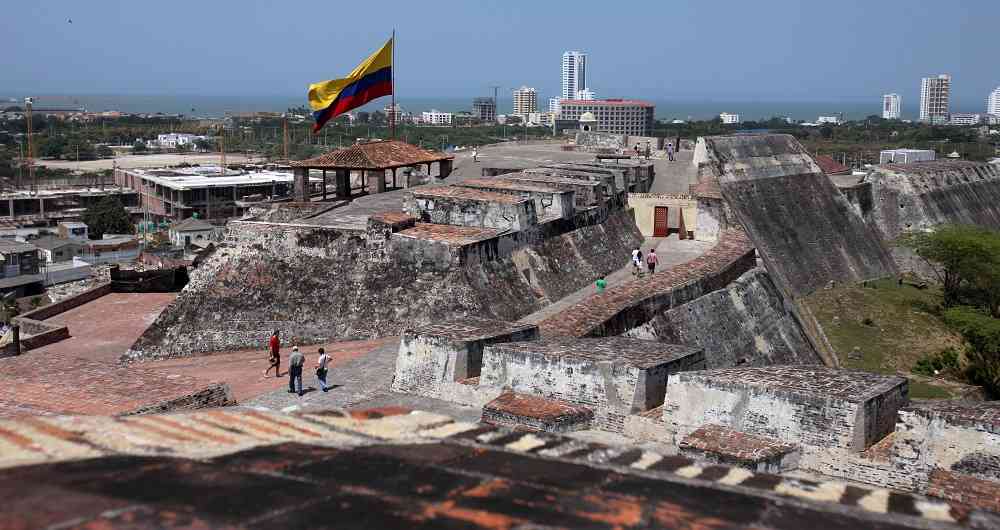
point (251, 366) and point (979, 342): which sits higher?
point (251, 366)

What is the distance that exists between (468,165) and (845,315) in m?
10.8

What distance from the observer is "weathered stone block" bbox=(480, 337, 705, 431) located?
8781 mm

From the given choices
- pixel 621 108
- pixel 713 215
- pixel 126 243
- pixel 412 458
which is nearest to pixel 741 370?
pixel 412 458

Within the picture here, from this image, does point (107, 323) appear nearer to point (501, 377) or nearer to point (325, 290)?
point (325, 290)

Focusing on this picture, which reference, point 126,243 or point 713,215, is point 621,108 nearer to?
point 126,243

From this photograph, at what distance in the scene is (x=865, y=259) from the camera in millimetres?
27531

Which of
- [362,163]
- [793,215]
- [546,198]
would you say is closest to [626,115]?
[793,215]

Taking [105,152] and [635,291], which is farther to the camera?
[105,152]

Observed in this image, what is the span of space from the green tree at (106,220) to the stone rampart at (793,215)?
3392 cm

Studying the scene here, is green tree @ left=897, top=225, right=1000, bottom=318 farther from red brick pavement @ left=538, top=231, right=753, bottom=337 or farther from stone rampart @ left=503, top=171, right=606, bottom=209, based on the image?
stone rampart @ left=503, top=171, right=606, bottom=209

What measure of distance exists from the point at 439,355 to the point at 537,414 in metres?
1.61

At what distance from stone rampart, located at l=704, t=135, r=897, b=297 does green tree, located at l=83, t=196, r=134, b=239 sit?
33.9 metres

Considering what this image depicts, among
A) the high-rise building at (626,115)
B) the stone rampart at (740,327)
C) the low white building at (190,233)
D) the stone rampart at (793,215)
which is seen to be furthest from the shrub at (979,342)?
the high-rise building at (626,115)

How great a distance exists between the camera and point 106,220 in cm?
5300
